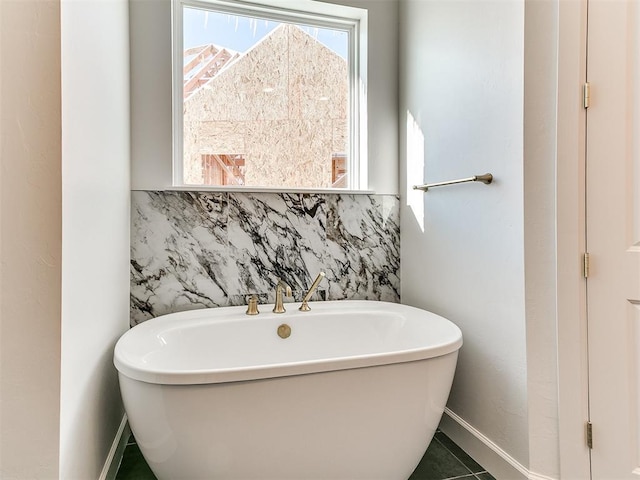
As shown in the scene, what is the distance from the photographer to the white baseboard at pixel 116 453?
1.42m

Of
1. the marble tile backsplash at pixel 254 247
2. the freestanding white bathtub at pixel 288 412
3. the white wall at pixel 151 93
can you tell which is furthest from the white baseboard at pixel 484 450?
the white wall at pixel 151 93

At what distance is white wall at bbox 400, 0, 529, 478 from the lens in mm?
1443

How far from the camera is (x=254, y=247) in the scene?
6.77 ft

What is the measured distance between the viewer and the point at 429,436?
1.42 metres

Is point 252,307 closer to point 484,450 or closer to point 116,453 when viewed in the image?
point 116,453

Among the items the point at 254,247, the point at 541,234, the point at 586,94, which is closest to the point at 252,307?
the point at 254,247

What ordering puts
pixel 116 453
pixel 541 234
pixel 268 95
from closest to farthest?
pixel 541 234 < pixel 116 453 < pixel 268 95

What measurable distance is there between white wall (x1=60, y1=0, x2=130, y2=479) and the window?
0.41 meters

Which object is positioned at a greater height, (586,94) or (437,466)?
(586,94)
